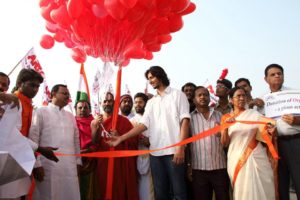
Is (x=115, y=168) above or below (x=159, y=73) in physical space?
below

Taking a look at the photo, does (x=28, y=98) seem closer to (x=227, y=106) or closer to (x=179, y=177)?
(x=179, y=177)

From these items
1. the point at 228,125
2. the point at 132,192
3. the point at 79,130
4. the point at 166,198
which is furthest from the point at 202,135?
the point at 79,130

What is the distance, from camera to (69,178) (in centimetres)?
402

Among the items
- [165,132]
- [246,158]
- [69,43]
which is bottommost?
[246,158]

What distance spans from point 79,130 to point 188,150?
1776 mm

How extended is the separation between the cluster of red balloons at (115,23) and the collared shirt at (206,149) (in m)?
1.20

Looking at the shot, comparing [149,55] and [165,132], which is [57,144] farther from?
[149,55]

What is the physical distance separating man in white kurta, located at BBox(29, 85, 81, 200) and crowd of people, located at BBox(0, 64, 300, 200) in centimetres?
1

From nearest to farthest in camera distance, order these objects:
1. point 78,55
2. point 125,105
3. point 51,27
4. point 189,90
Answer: point 51,27
point 78,55
point 189,90
point 125,105

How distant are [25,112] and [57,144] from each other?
0.62m

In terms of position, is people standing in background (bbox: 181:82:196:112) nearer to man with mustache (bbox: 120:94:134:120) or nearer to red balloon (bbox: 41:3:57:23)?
man with mustache (bbox: 120:94:134:120)

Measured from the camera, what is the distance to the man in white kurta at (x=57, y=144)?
12.7 ft

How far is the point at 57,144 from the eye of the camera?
4.00 meters

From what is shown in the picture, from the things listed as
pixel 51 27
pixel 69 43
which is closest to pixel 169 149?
pixel 69 43
